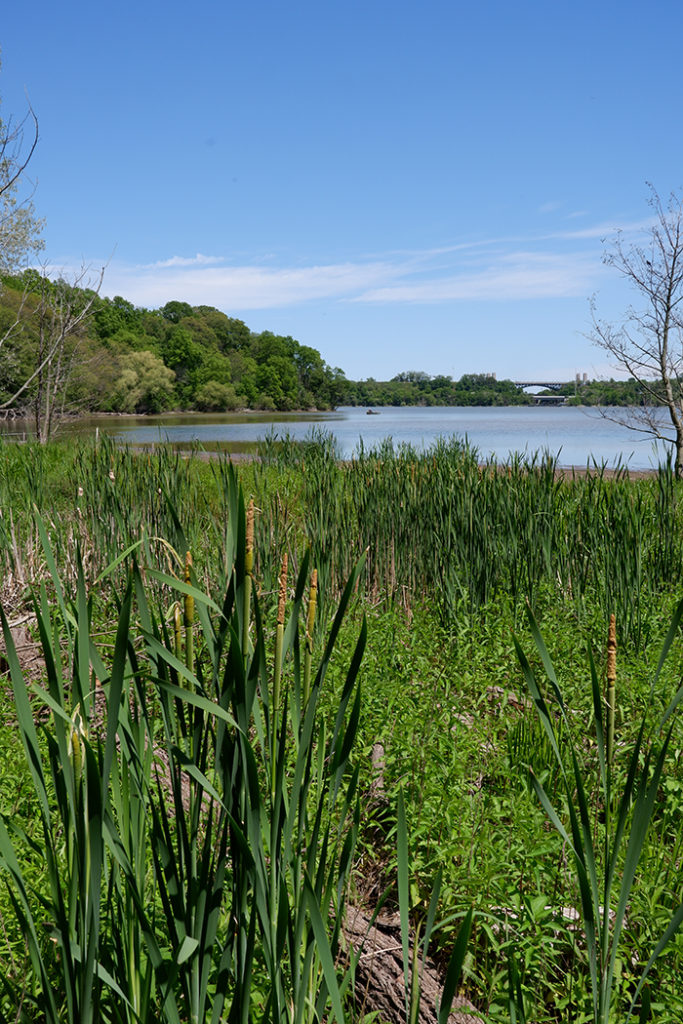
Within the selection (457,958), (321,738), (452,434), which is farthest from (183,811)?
(452,434)

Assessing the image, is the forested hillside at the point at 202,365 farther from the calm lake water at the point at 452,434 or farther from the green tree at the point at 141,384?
the calm lake water at the point at 452,434

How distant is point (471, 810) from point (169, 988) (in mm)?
1511

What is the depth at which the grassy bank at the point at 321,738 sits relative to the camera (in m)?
0.94

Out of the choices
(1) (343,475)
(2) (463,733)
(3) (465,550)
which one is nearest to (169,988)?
(2) (463,733)

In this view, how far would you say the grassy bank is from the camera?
94cm

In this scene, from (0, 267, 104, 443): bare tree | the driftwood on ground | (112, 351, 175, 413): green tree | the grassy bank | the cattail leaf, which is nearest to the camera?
the cattail leaf

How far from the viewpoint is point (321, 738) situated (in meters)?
1.19

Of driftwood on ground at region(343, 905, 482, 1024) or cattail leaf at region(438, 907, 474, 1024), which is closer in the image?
cattail leaf at region(438, 907, 474, 1024)

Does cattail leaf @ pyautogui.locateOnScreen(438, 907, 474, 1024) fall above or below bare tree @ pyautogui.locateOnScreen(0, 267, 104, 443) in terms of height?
below

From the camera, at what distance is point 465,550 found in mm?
4395

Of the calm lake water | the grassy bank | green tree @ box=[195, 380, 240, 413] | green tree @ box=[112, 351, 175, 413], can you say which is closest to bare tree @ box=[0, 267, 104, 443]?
the calm lake water

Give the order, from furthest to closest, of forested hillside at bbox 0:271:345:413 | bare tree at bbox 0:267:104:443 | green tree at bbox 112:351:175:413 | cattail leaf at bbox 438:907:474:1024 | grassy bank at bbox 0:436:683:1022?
forested hillside at bbox 0:271:345:413 → green tree at bbox 112:351:175:413 → bare tree at bbox 0:267:104:443 → grassy bank at bbox 0:436:683:1022 → cattail leaf at bbox 438:907:474:1024

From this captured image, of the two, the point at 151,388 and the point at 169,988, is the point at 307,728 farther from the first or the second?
the point at 151,388

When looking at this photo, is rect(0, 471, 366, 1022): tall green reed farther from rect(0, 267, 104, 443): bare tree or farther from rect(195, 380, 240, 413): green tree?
rect(195, 380, 240, 413): green tree
